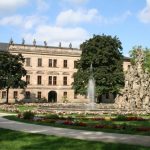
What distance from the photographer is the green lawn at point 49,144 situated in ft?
44.8

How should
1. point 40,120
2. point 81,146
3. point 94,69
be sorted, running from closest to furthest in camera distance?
point 81,146, point 40,120, point 94,69

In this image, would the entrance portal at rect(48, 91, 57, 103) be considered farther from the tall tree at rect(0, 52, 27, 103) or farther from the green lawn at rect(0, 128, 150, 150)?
the green lawn at rect(0, 128, 150, 150)

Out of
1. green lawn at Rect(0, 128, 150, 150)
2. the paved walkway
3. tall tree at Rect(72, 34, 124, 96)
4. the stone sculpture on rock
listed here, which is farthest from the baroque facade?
green lawn at Rect(0, 128, 150, 150)

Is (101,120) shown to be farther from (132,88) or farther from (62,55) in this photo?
(62,55)

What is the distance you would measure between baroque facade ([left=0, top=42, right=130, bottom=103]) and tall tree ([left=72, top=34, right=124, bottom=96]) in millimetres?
15085

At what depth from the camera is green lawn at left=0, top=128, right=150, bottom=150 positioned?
44.8 feet

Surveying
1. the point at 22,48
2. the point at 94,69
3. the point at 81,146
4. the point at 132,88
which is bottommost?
the point at 81,146

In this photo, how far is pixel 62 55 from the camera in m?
79.4

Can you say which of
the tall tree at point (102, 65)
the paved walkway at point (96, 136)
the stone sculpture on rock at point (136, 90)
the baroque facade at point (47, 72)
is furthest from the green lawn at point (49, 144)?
the baroque facade at point (47, 72)

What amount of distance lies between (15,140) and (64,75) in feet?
212

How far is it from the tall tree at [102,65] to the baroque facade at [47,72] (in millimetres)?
15085

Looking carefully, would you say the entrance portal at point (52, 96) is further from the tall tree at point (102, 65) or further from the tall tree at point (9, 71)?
the tall tree at point (9, 71)

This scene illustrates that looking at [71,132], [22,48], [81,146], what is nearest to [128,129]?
[71,132]

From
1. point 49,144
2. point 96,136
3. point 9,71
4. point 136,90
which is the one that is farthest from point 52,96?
point 49,144
